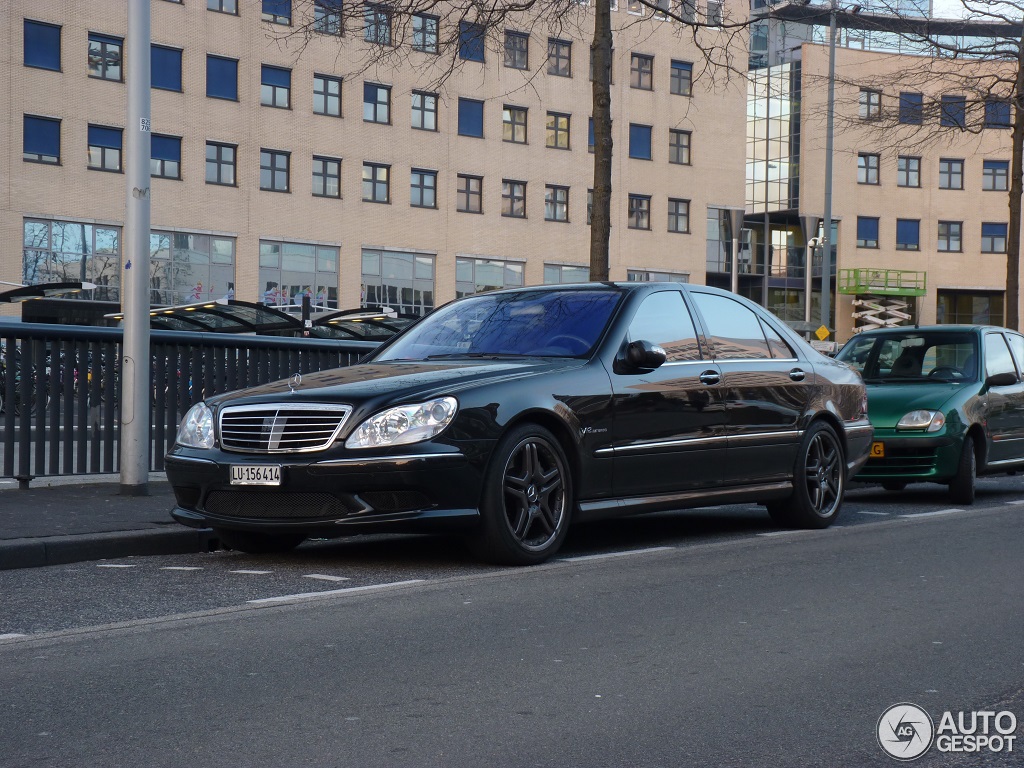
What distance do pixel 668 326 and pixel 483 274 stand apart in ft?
154

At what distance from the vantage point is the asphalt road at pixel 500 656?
3984 millimetres

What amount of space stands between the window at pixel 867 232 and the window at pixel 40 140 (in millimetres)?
40042

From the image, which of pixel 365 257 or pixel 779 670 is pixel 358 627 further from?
pixel 365 257

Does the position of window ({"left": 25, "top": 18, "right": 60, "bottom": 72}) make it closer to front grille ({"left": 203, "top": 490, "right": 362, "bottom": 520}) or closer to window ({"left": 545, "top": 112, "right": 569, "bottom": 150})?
window ({"left": 545, "top": 112, "right": 569, "bottom": 150})

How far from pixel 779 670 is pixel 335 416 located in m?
2.94

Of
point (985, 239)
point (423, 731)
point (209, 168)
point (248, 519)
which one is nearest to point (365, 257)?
point (209, 168)

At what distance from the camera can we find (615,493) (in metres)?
8.13

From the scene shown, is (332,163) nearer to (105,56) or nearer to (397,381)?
(105,56)

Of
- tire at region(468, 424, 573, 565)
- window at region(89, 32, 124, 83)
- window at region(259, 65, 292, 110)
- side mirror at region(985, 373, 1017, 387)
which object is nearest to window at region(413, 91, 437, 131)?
window at region(259, 65, 292, 110)

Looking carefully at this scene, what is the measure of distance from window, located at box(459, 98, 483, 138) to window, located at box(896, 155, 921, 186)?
1007 inches

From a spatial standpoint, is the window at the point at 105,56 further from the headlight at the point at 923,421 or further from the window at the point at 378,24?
the headlight at the point at 923,421

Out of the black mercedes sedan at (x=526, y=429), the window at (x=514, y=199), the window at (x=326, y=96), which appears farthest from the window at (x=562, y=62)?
the black mercedes sedan at (x=526, y=429)

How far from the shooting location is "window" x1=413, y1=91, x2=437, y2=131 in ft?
174

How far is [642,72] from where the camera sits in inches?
2334
